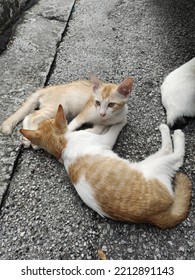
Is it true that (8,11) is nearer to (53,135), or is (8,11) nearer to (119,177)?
(53,135)

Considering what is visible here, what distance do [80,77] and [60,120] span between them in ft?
3.52

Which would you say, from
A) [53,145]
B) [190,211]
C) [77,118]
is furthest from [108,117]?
[190,211]

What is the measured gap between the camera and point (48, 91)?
2.82 meters

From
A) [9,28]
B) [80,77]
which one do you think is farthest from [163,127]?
[9,28]

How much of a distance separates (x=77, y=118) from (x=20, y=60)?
1.29 meters

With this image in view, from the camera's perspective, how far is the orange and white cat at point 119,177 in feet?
6.40

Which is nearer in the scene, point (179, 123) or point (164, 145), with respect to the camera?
point (164, 145)

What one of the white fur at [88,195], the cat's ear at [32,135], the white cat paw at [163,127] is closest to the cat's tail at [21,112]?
the cat's ear at [32,135]

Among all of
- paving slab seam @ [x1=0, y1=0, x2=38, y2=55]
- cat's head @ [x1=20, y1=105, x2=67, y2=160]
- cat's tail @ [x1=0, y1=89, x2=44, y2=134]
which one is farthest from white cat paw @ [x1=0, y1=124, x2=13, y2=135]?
paving slab seam @ [x1=0, y1=0, x2=38, y2=55]

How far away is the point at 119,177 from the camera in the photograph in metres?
2.03

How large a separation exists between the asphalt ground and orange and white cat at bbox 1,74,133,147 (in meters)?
0.16

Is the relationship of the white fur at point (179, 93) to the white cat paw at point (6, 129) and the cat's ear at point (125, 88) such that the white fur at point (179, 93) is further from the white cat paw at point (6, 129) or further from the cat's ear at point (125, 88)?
the white cat paw at point (6, 129)

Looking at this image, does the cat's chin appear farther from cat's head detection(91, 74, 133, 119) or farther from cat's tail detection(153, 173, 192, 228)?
cat's tail detection(153, 173, 192, 228)

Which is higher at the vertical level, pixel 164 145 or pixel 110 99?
pixel 110 99
